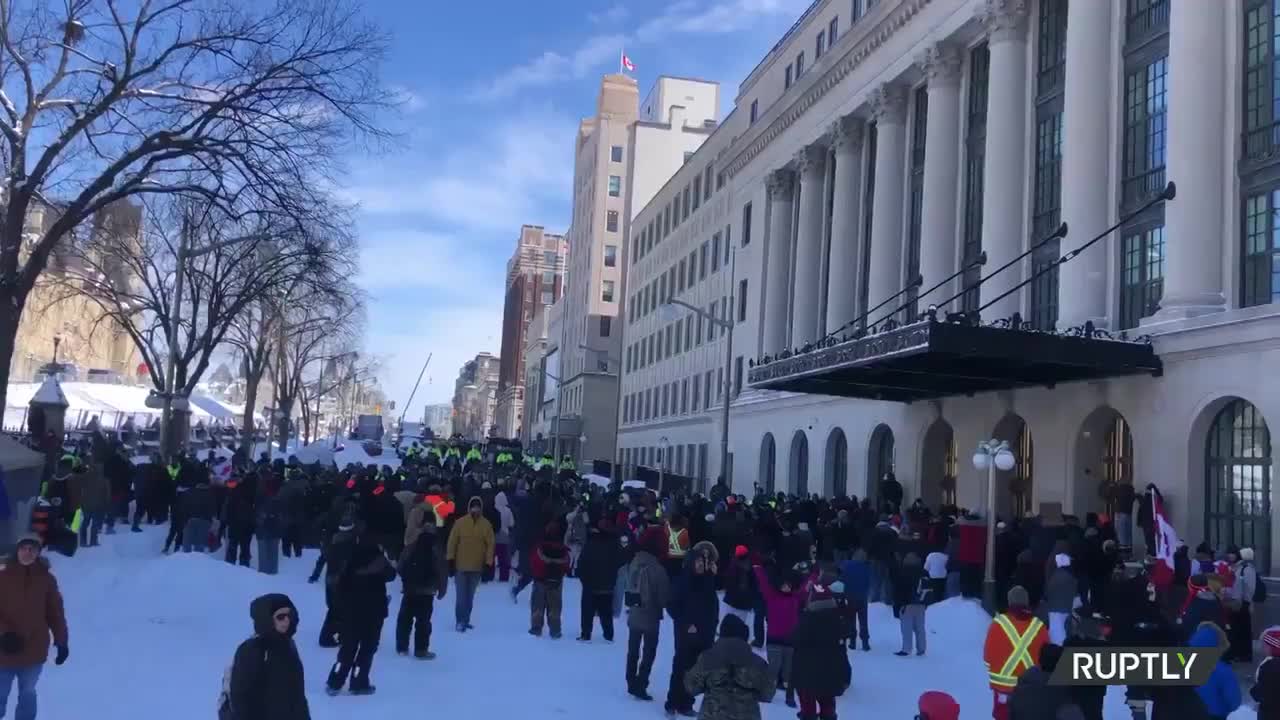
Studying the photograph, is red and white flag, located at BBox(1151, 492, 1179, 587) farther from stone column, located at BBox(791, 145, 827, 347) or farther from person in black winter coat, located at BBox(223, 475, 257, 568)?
stone column, located at BBox(791, 145, 827, 347)

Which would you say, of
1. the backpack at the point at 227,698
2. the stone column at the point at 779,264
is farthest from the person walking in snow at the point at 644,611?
the stone column at the point at 779,264

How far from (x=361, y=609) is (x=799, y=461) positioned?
32.6 metres

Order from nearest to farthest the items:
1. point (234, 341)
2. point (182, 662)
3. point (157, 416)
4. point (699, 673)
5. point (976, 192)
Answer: point (699, 673) → point (182, 662) → point (976, 192) → point (234, 341) → point (157, 416)

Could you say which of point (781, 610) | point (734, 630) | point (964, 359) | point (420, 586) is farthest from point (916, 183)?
point (734, 630)

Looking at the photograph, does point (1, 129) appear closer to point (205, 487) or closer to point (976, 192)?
point (205, 487)

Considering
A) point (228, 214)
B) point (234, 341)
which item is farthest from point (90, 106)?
point (234, 341)

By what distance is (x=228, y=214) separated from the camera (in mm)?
18188

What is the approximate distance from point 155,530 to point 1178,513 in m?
21.3

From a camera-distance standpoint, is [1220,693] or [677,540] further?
[677,540]

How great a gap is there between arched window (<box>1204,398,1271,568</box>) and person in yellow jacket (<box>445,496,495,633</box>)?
13664mm

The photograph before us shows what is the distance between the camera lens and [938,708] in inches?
233

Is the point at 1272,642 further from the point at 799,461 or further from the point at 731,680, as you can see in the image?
the point at 799,461

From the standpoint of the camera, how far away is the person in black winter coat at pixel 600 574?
14531mm
